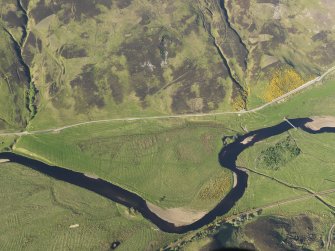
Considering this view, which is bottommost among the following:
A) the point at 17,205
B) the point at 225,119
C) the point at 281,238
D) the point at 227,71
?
the point at 281,238

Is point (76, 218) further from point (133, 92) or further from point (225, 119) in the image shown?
point (225, 119)

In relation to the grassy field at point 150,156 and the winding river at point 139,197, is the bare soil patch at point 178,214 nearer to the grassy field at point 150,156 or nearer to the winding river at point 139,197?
the winding river at point 139,197

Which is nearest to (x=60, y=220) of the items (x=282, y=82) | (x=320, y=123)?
(x=282, y=82)

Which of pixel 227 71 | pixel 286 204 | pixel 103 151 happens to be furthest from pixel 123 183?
pixel 227 71

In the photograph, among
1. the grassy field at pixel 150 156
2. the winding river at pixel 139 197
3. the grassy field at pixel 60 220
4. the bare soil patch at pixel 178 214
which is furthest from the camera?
the grassy field at pixel 150 156

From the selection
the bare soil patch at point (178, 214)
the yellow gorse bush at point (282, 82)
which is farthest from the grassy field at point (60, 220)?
the yellow gorse bush at point (282, 82)

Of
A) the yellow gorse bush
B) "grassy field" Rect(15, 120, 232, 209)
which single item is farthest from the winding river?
the yellow gorse bush

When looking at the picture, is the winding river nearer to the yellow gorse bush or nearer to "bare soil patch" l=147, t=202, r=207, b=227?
"bare soil patch" l=147, t=202, r=207, b=227

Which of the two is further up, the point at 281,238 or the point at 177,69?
the point at 177,69
